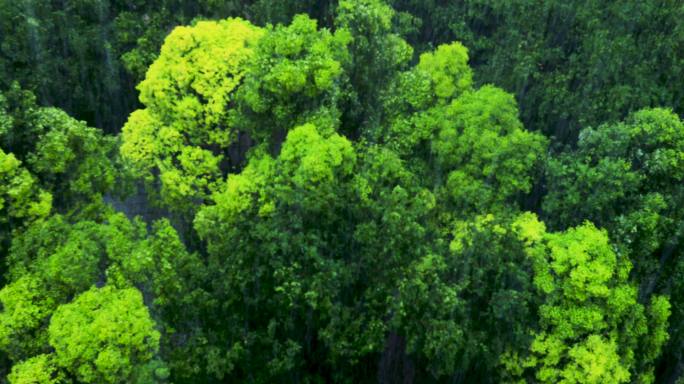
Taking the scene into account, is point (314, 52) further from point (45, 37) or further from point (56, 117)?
point (45, 37)

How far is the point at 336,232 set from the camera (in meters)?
22.9

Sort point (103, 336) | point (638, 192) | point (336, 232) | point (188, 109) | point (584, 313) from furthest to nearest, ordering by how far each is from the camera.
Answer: point (188, 109) < point (638, 192) < point (336, 232) < point (584, 313) < point (103, 336)

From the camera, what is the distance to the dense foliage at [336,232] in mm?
20031

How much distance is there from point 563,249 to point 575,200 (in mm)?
2957

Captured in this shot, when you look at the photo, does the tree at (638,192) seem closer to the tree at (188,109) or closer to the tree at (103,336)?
the tree at (188,109)

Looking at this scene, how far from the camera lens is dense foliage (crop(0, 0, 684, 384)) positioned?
789 inches

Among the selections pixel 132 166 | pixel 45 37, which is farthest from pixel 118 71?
pixel 132 166

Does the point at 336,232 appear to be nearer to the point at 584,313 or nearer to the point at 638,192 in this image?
the point at 584,313

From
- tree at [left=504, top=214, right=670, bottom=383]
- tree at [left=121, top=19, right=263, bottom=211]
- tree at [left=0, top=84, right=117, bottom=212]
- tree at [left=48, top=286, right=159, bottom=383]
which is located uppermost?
tree at [left=121, top=19, right=263, bottom=211]

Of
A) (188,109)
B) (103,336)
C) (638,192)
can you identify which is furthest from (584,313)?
(188,109)

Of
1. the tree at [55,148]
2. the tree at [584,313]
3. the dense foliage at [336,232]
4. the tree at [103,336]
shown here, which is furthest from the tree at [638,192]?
the tree at [55,148]

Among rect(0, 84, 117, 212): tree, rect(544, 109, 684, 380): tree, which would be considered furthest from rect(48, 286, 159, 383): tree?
rect(544, 109, 684, 380): tree

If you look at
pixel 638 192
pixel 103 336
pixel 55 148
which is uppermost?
pixel 638 192

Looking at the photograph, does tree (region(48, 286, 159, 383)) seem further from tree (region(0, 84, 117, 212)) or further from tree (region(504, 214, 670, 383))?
tree (region(504, 214, 670, 383))
